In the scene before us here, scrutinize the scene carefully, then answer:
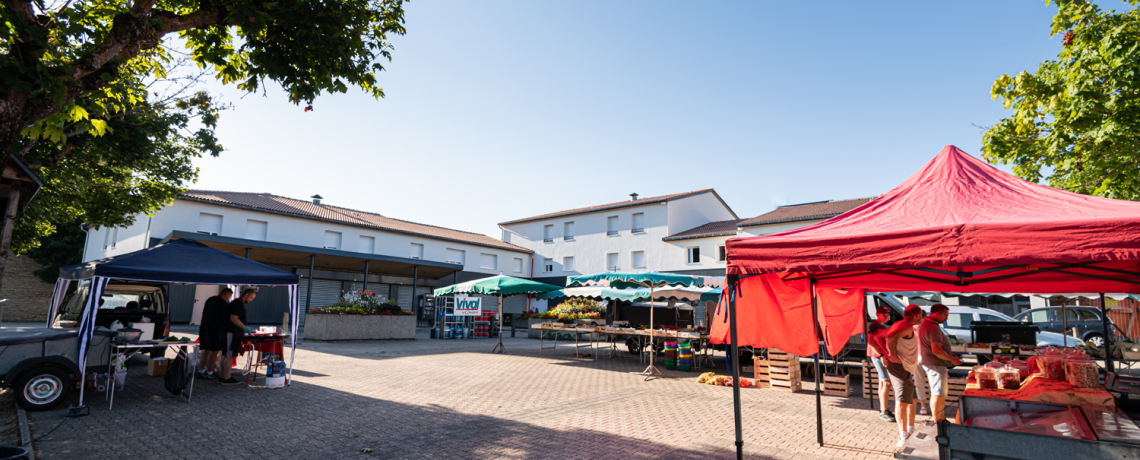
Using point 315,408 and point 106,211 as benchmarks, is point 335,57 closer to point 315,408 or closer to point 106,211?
point 315,408

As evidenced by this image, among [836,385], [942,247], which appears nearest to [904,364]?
[942,247]

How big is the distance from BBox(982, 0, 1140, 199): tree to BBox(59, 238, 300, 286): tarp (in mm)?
14338

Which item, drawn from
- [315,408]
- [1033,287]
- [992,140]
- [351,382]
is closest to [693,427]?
[1033,287]

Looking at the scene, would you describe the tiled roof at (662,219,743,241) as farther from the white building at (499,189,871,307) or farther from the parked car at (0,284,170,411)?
the parked car at (0,284,170,411)

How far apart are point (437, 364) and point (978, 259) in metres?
11.6

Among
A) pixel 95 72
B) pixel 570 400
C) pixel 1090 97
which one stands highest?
pixel 1090 97

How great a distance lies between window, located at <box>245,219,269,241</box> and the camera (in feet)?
89.4

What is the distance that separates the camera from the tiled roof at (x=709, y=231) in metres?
31.1

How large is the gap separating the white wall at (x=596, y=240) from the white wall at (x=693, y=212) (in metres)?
0.69

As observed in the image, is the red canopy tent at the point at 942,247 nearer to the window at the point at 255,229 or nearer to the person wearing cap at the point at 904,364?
the person wearing cap at the point at 904,364

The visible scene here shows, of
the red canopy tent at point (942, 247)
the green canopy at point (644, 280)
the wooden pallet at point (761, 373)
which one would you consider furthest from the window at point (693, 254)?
the red canopy tent at point (942, 247)

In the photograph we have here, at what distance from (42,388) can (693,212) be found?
3313 cm

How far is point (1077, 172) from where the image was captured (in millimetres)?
9750

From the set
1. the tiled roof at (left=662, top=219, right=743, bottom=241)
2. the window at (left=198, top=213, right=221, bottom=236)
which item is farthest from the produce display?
the window at (left=198, top=213, right=221, bottom=236)
